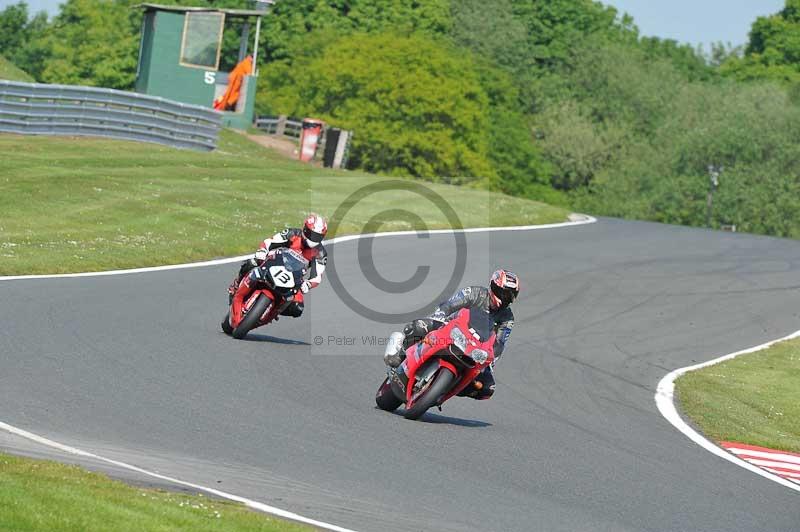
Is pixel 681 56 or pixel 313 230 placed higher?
pixel 681 56

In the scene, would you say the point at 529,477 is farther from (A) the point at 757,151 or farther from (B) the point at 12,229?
(A) the point at 757,151

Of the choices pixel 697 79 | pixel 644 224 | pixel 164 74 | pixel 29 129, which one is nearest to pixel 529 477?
pixel 29 129

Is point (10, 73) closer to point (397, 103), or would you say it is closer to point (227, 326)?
point (397, 103)

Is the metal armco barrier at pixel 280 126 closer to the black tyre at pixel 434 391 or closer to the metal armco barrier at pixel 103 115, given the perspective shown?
the metal armco barrier at pixel 103 115

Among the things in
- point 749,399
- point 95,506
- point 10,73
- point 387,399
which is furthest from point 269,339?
point 10,73

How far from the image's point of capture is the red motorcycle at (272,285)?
1481cm

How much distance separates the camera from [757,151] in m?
82.4

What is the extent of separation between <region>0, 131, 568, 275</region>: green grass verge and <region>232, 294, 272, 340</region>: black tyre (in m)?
5.00

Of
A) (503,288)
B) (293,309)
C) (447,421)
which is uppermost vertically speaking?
(503,288)

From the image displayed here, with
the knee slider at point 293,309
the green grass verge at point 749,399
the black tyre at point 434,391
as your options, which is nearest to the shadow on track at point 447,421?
the black tyre at point 434,391

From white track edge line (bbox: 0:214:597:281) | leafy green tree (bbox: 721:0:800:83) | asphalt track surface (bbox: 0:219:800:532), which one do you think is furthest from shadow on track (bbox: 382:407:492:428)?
leafy green tree (bbox: 721:0:800:83)

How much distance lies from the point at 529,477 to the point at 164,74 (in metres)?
42.8

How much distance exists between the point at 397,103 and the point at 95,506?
235ft

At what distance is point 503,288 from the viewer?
37.7 ft
